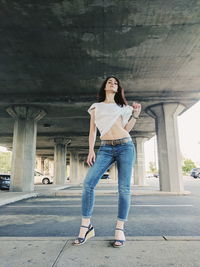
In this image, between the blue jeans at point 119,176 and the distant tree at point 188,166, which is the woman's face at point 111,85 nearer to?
the blue jeans at point 119,176

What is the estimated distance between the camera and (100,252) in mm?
2066

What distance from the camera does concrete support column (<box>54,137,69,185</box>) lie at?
22766mm

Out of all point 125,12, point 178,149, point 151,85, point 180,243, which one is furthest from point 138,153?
point 180,243

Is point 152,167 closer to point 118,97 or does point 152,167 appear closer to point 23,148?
point 23,148

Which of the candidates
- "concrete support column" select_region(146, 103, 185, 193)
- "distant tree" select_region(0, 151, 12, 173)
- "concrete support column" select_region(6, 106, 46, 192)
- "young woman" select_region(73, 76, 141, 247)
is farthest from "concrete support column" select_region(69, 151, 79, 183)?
"distant tree" select_region(0, 151, 12, 173)

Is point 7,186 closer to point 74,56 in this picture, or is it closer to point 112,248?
point 74,56

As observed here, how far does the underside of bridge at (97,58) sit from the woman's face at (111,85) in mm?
3813

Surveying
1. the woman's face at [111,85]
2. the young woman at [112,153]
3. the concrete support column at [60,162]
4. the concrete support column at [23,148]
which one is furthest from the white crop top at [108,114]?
the concrete support column at [60,162]

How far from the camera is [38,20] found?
19.4ft

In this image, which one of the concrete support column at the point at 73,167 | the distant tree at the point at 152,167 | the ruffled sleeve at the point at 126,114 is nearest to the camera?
the ruffled sleeve at the point at 126,114

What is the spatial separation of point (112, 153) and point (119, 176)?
29cm

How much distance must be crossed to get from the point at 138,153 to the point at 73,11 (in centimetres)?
1890

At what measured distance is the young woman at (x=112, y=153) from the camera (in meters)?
2.31

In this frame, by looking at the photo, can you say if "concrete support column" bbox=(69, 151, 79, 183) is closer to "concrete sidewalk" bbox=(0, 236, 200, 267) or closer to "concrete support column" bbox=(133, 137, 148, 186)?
"concrete support column" bbox=(133, 137, 148, 186)
